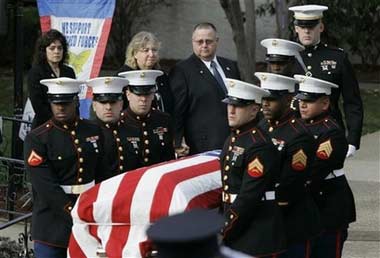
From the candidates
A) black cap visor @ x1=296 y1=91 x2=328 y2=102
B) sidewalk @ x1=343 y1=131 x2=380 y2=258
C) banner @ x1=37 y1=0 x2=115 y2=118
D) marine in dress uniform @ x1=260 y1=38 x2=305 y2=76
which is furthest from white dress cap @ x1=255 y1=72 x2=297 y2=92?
banner @ x1=37 y1=0 x2=115 y2=118

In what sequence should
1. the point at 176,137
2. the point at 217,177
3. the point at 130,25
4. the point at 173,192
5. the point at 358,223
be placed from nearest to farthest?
the point at 173,192
the point at 217,177
the point at 176,137
the point at 358,223
the point at 130,25

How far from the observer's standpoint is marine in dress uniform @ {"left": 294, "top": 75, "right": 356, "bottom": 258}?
6.06m

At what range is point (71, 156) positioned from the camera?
19.0ft

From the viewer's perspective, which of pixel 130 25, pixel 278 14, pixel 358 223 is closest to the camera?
pixel 358 223

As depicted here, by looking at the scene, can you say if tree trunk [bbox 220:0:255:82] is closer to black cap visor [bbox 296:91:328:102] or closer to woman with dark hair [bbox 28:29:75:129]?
woman with dark hair [bbox 28:29:75:129]

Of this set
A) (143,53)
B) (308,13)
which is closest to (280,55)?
(308,13)

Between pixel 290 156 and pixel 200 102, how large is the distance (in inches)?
70.2

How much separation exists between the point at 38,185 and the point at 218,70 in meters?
2.12

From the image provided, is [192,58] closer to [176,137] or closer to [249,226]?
[176,137]

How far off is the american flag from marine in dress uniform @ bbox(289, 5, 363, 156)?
1647 millimetres

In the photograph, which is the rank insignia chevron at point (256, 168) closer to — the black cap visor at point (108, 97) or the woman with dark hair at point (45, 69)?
the black cap visor at point (108, 97)

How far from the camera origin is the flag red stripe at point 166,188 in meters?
5.11

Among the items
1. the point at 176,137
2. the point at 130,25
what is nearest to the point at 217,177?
the point at 176,137

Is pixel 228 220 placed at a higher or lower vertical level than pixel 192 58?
lower
